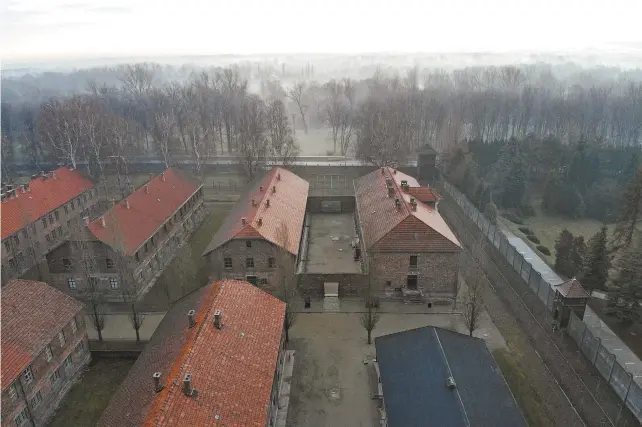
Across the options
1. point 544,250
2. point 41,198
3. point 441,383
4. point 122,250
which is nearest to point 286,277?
point 122,250

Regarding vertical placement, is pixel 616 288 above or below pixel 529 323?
above

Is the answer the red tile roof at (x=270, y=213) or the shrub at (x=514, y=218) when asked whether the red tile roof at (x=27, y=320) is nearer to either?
the red tile roof at (x=270, y=213)

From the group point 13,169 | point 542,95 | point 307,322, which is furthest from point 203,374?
point 542,95

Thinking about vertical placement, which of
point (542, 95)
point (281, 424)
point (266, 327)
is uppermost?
point (542, 95)

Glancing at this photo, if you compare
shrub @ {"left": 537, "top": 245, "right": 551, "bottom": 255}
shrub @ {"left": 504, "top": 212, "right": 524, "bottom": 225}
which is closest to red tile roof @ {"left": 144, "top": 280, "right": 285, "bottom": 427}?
shrub @ {"left": 537, "top": 245, "right": 551, "bottom": 255}

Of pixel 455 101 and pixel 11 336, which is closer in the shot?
pixel 11 336

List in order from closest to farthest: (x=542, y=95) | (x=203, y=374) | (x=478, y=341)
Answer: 1. (x=203, y=374)
2. (x=478, y=341)
3. (x=542, y=95)

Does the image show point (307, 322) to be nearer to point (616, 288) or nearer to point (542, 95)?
point (616, 288)
